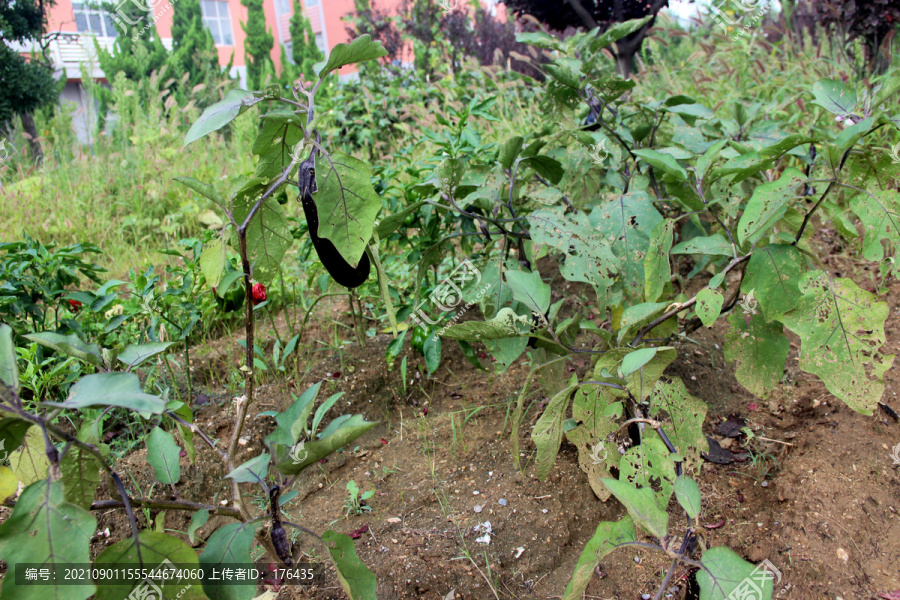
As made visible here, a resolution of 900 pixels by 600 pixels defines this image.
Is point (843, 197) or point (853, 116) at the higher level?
point (853, 116)

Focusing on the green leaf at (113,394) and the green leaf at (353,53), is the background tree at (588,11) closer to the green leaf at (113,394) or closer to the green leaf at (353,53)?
the green leaf at (353,53)

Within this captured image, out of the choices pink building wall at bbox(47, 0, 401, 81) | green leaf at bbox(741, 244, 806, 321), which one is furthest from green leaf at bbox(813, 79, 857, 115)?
pink building wall at bbox(47, 0, 401, 81)

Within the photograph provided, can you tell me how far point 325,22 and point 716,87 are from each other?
66.2 ft

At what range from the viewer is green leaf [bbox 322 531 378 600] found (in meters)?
0.82

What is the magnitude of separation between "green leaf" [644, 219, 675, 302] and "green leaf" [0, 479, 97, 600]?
959 millimetres

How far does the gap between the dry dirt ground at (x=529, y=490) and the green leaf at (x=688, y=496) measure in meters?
0.41

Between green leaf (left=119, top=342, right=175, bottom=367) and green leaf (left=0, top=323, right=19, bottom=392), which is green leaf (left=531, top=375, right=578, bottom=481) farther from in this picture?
green leaf (left=0, top=323, right=19, bottom=392)

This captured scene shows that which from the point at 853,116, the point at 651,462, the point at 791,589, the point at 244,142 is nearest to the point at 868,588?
the point at 791,589

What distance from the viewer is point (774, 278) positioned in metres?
1.03

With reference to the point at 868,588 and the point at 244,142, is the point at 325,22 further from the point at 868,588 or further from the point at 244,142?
the point at 868,588

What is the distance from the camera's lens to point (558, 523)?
1.23 m

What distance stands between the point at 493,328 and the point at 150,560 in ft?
2.09

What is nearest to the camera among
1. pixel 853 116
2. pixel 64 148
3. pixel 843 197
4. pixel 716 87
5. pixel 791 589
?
pixel 791 589

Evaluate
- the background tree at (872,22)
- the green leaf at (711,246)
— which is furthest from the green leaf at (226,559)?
the background tree at (872,22)
